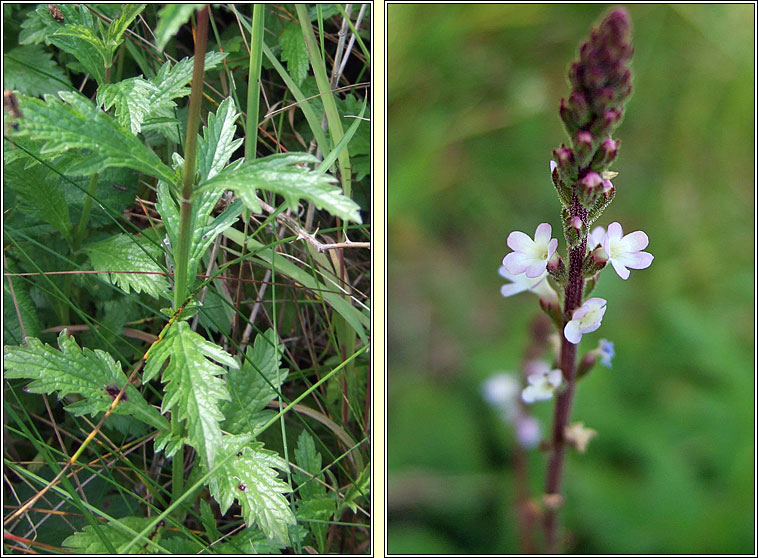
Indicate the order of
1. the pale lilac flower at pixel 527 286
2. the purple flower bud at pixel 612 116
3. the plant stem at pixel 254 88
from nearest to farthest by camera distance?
the purple flower bud at pixel 612 116 < the pale lilac flower at pixel 527 286 < the plant stem at pixel 254 88

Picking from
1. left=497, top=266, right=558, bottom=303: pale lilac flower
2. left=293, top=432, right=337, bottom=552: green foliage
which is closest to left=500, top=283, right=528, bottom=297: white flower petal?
left=497, top=266, right=558, bottom=303: pale lilac flower

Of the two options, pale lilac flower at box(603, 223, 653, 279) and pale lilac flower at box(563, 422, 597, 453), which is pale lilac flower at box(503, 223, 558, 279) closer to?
pale lilac flower at box(603, 223, 653, 279)

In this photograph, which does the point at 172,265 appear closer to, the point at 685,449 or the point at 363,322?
the point at 363,322

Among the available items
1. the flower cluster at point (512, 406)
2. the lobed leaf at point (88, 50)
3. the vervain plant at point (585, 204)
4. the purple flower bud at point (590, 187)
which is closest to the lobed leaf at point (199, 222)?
the lobed leaf at point (88, 50)

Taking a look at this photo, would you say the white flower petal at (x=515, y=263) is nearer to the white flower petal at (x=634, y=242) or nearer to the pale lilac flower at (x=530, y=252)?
the pale lilac flower at (x=530, y=252)

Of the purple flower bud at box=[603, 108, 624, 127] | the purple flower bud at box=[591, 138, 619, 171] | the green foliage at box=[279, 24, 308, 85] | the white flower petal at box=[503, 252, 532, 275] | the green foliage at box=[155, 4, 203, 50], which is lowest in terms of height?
Result: the white flower petal at box=[503, 252, 532, 275]

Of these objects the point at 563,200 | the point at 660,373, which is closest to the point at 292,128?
the point at 563,200
